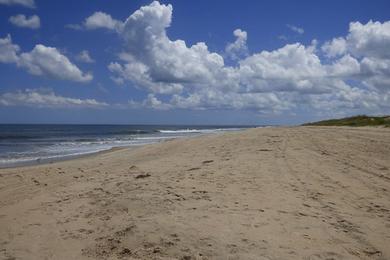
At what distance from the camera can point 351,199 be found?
Result: 24.5 feet

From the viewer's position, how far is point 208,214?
6.30 meters

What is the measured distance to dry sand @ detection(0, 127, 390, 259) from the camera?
17.3 ft

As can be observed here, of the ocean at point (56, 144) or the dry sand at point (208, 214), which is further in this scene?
the ocean at point (56, 144)

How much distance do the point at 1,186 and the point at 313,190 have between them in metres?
8.13

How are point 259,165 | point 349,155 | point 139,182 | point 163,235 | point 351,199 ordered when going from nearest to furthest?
point 163,235
point 351,199
point 139,182
point 259,165
point 349,155

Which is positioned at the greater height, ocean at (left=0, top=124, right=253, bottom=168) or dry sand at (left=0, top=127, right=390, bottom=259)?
dry sand at (left=0, top=127, right=390, bottom=259)

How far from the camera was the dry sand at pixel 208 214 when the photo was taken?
528 centimetres

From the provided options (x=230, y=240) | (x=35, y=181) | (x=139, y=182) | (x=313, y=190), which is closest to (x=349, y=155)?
(x=313, y=190)

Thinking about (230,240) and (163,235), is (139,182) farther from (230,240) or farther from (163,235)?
(230,240)

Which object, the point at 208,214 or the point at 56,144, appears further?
the point at 56,144

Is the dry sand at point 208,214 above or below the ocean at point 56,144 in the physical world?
above

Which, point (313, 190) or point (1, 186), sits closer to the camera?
point (313, 190)

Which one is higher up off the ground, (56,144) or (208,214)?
(208,214)

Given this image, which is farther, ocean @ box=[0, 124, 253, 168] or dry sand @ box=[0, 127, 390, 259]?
ocean @ box=[0, 124, 253, 168]
